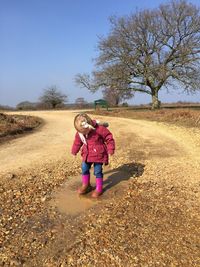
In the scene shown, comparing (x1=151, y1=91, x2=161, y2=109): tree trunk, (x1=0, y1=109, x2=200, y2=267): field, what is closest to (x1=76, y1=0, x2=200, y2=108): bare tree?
(x1=151, y1=91, x2=161, y2=109): tree trunk

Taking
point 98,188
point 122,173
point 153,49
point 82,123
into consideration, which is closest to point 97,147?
point 82,123

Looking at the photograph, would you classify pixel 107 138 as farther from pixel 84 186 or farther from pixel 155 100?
pixel 155 100

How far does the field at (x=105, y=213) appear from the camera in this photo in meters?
3.55

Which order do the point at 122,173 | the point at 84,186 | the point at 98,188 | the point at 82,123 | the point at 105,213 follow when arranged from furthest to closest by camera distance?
the point at 122,173 < the point at 84,186 < the point at 98,188 < the point at 82,123 < the point at 105,213

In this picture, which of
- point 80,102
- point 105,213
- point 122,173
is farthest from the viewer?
point 80,102

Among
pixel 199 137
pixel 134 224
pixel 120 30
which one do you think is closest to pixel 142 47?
pixel 120 30

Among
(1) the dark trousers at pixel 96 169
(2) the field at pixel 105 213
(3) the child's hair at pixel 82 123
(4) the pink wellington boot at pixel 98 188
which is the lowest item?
(2) the field at pixel 105 213

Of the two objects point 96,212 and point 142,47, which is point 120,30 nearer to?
point 142,47

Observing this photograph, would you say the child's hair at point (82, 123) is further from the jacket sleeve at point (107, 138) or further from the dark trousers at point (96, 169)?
the dark trousers at point (96, 169)

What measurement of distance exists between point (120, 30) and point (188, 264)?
27148 millimetres

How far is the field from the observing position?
11.6 feet

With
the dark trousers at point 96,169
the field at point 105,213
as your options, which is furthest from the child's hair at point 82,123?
the field at point 105,213

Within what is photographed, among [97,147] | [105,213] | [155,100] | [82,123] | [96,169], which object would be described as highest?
[82,123]

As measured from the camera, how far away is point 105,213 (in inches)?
184
